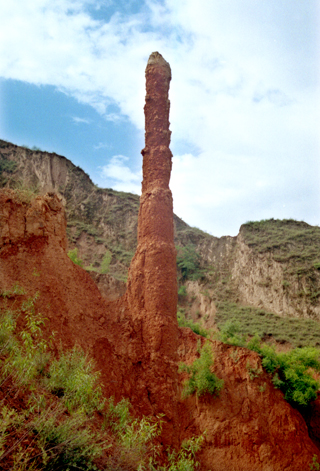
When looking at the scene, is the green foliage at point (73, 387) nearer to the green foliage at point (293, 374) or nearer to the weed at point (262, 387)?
the weed at point (262, 387)

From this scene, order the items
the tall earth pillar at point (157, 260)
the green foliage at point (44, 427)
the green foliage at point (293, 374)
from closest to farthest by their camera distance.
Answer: the green foliage at point (44, 427) → the tall earth pillar at point (157, 260) → the green foliage at point (293, 374)

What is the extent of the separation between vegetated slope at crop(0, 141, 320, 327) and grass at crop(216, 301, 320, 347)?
93 cm

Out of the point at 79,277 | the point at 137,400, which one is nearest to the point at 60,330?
the point at 79,277

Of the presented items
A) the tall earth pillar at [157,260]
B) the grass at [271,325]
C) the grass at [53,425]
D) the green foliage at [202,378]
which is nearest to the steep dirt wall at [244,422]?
the green foliage at [202,378]

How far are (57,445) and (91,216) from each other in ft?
120

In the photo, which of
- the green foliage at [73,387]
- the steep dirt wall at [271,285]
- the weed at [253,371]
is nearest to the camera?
the green foliage at [73,387]

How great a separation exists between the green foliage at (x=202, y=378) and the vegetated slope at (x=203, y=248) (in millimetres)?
14574

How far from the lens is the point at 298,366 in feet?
51.9

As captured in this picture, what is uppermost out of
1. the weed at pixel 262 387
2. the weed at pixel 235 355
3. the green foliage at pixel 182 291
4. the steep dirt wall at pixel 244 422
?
the green foliage at pixel 182 291

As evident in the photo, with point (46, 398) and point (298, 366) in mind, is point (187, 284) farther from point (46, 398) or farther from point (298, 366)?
point (46, 398)

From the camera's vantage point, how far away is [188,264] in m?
38.8

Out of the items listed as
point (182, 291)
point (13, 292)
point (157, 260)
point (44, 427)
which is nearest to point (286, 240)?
point (182, 291)

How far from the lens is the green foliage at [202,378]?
14180mm

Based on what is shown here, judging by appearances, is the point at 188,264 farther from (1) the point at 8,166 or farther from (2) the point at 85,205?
(1) the point at 8,166
